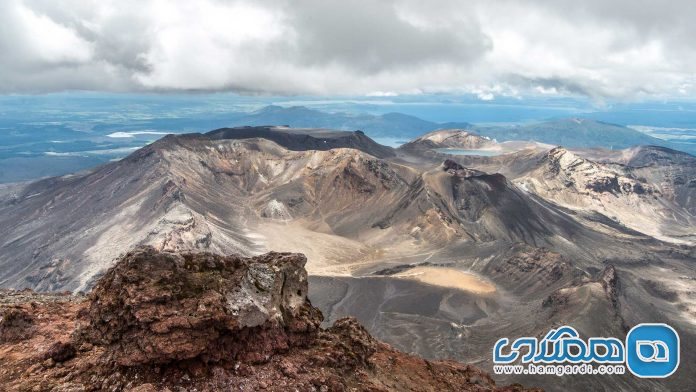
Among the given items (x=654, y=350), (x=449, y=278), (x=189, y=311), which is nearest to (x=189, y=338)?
(x=189, y=311)

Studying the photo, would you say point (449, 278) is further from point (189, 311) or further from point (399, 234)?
point (189, 311)

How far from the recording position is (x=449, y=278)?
3826 inches

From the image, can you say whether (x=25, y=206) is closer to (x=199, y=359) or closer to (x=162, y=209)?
(x=162, y=209)

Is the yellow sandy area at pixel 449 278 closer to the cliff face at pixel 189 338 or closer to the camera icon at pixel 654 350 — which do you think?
the camera icon at pixel 654 350

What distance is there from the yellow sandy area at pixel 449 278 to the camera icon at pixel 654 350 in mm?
67585

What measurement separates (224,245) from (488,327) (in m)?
64.2

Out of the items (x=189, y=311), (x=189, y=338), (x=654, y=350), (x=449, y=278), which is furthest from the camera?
(x=449, y=278)

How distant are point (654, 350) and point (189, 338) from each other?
65.7 ft

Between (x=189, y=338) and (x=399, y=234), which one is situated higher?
(x=189, y=338)

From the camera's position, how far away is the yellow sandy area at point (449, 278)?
304ft

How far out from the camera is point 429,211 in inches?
5241

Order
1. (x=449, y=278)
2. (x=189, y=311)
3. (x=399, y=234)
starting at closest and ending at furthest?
(x=189, y=311)
(x=449, y=278)
(x=399, y=234)

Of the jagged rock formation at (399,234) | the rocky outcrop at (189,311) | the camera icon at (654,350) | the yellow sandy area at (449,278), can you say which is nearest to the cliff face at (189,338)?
the rocky outcrop at (189,311)

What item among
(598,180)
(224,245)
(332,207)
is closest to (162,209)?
(224,245)
